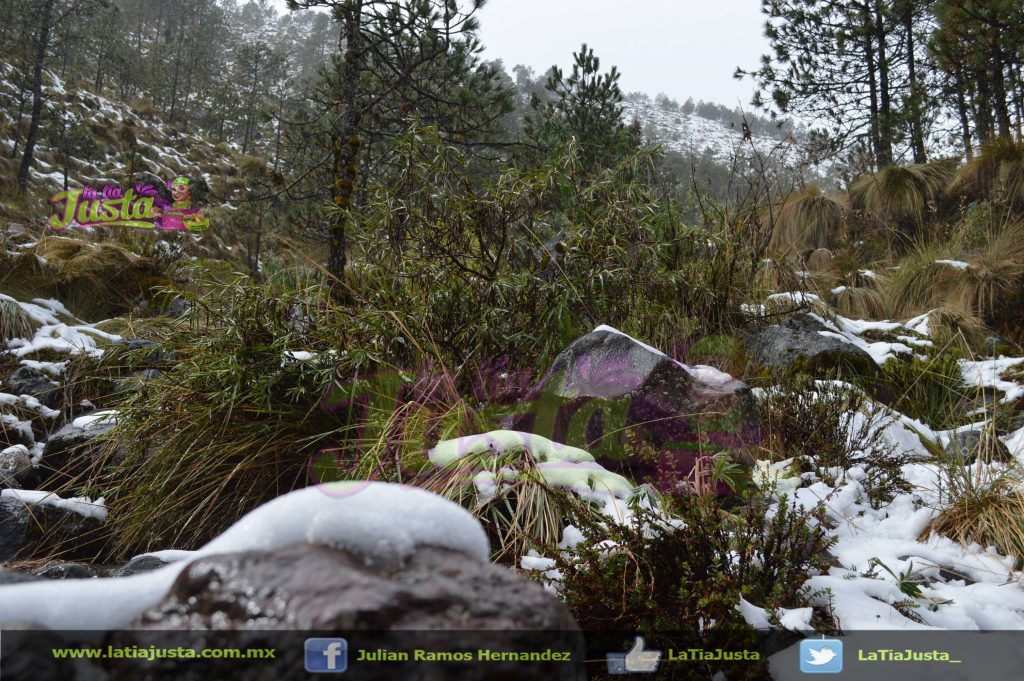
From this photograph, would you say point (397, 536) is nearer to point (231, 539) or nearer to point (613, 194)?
point (231, 539)

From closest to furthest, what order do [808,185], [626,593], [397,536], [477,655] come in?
[477,655]
[397,536]
[626,593]
[808,185]

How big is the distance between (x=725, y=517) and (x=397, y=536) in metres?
1.43

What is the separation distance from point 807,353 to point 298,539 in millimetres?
3743

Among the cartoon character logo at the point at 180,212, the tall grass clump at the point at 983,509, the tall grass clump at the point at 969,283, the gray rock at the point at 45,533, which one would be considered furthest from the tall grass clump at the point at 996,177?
the cartoon character logo at the point at 180,212

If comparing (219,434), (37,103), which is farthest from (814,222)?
(37,103)

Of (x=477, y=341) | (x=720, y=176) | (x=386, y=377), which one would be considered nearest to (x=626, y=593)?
(x=386, y=377)

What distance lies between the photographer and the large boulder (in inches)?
108

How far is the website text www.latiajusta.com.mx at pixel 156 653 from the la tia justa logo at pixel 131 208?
14458 mm

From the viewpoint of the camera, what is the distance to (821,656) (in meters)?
1.59

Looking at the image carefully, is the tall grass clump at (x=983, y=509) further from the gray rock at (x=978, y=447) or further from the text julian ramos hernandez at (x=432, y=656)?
the text julian ramos hernandez at (x=432, y=656)

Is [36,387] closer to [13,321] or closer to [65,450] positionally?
[13,321]

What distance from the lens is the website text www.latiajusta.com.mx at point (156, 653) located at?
0.79 meters

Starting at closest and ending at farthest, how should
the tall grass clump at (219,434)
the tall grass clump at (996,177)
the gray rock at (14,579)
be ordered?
the gray rock at (14,579) → the tall grass clump at (219,434) → the tall grass clump at (996,177)

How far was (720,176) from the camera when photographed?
36.1 meters
